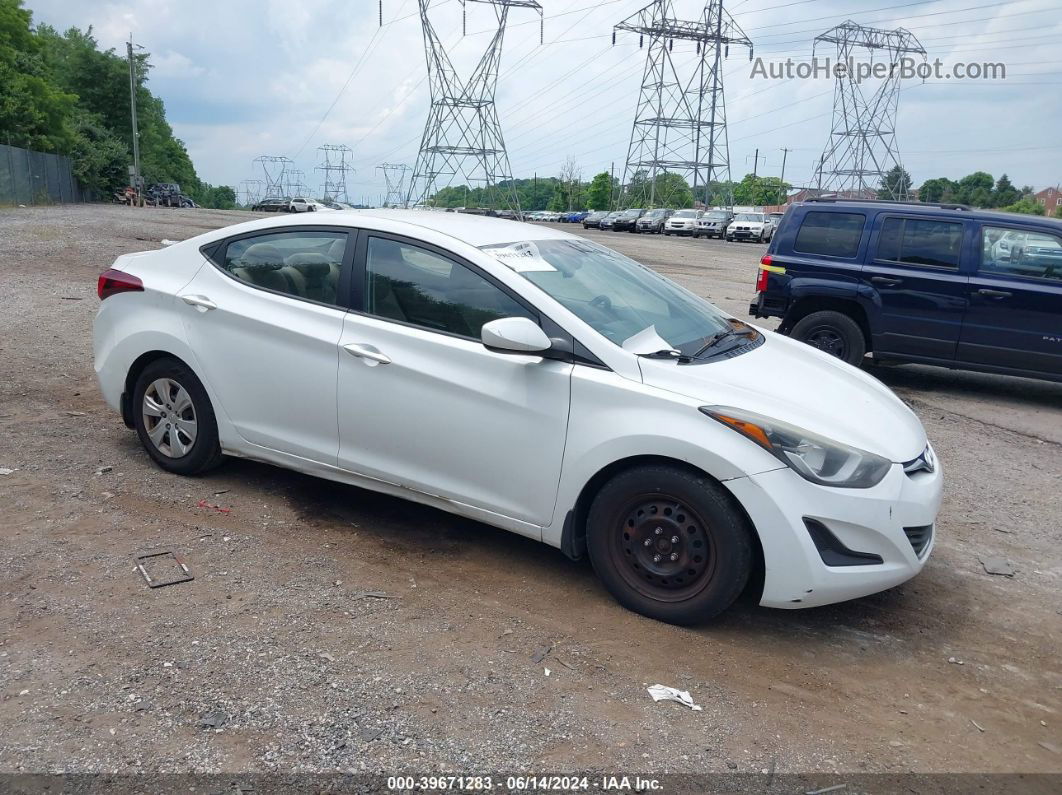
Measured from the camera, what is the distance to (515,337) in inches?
151

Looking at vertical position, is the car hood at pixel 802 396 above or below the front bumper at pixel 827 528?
A: above

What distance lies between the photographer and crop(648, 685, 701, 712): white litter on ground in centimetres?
324

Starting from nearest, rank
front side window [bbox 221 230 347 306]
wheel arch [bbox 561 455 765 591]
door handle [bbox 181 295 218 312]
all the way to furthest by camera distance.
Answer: wheel arch [bbox 561 455 765 591] → front side window [bbox 221 230 347 306] → door handle [bbox 181 295 218 312]

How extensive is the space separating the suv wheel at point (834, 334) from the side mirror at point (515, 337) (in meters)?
5.77

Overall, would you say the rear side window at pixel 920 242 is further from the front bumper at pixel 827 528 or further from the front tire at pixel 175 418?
the front tire at pixel 175 418


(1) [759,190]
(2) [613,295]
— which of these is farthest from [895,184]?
(2) [613,295]

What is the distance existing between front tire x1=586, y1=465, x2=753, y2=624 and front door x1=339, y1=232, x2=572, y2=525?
1.00ft

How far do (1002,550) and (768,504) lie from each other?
228 cm

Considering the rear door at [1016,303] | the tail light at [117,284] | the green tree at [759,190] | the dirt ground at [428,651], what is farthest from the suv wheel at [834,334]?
the green tree at [759,190]

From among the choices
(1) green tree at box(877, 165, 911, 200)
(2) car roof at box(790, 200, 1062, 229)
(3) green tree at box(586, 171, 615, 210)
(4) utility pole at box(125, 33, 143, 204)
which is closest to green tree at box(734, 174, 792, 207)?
(3) green tree at box(586, 171, 615, 210)

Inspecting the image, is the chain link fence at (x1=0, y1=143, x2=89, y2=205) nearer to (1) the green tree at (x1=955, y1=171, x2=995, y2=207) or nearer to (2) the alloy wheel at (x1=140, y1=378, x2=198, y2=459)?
(2) the alloy wheel at (x1=140, y1=378, x2=198, y2=459)

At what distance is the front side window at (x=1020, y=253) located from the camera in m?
8.14

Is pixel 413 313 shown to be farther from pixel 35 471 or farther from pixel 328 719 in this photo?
pixel 35 471

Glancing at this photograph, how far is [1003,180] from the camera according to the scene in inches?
3329
